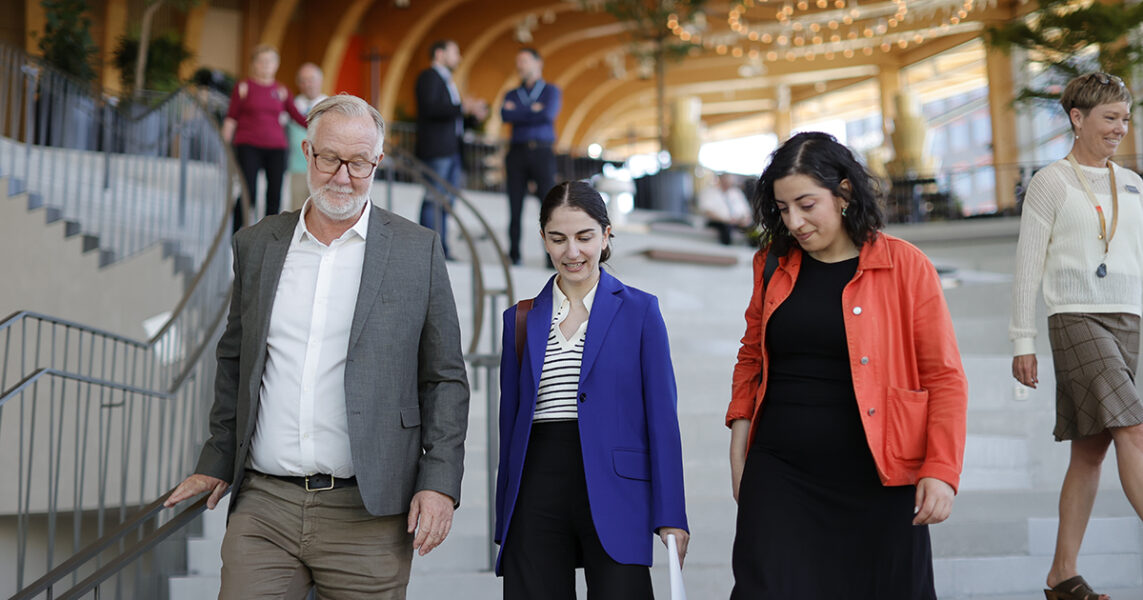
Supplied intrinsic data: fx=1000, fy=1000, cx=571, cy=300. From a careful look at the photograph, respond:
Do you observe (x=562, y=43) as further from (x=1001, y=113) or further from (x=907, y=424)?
(x=907, y=424)

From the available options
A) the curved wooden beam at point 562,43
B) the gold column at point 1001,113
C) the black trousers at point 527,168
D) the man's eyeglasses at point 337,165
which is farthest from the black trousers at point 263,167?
the gold column at point 1001,113

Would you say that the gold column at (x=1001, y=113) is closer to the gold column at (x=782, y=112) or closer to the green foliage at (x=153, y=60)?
the gold column at (x=782, y=112)

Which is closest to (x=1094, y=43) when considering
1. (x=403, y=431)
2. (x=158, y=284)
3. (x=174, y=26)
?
(x=158, y=284)

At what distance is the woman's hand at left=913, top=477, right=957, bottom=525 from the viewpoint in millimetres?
2059

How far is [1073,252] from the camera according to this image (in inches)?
123

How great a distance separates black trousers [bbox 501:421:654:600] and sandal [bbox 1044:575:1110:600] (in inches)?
61.0

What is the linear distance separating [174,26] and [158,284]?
34.6ft

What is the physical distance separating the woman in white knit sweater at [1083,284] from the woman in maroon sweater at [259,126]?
5527mm

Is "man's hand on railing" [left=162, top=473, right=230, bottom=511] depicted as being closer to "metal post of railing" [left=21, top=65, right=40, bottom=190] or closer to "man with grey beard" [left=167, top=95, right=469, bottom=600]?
"man with grey beard" [left=167, top=95, right=469, bottom=600]

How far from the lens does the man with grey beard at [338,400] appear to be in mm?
2127

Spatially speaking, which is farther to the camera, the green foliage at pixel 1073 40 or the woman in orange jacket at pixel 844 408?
the green foliage at pixel 1073 40

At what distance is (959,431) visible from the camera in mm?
2117

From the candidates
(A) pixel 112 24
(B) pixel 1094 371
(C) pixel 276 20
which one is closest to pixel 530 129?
(B) pixel 1094 371

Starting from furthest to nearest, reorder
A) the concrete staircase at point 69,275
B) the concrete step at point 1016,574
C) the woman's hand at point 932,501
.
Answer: the concrete staircase at point 69,275
the concrete step at point 1016,574
the woman's hand at point 932,501
